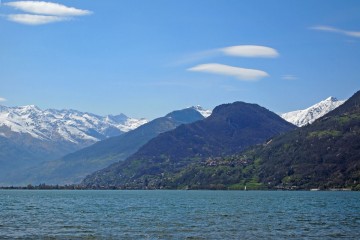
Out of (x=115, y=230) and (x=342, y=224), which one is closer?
(x=115, y=230)

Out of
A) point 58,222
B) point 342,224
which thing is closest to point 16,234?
point 58,222

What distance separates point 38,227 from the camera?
10350 cm

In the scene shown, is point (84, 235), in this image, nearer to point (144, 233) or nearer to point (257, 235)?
point (144, 233)

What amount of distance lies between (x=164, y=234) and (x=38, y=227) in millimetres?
23763

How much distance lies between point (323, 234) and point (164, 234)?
24.3m

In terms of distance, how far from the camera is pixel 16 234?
90.7 m

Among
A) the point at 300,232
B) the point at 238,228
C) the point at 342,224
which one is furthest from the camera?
the point at 342,224

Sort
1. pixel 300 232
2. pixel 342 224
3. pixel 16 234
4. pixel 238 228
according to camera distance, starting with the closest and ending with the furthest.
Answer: pixel 16 234
pixel 300 232
pixel 238 228
pixel 342 224

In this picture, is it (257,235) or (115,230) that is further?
(115,230)

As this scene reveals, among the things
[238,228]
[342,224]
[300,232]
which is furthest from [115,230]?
[342,224]

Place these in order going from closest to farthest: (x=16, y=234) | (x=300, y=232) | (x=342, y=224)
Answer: (x=16, y=234)
(x=300, y=232)
(x=342, y=224)

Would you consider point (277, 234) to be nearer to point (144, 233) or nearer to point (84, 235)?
point (144, 233)

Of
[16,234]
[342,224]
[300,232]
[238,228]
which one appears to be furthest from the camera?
[342,224]

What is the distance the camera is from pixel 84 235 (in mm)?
90938
